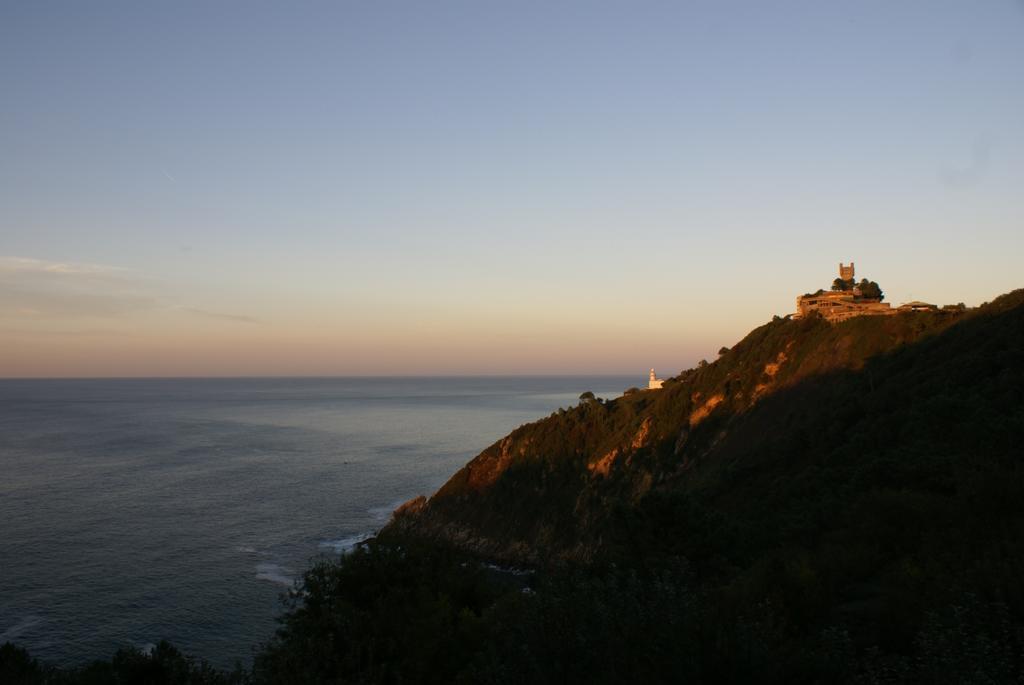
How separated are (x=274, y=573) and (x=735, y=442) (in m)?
39.6

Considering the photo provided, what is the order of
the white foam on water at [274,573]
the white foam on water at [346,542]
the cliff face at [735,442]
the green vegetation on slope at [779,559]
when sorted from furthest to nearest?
the white foam on water at [346,542] < the white foam on water at [274,573] < the cliff face at [735,442] < the green vegetation on slope at [779,559]

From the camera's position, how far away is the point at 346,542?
64188 millimetres

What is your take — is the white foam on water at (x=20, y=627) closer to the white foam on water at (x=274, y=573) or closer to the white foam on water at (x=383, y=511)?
the white foam on water at (x=274, y=573)

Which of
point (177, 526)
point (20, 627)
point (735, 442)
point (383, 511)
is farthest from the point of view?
point (383, 511)

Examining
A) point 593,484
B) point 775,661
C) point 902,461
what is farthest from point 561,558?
point 775,661

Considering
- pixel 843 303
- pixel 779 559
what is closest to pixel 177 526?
pixel 779 559

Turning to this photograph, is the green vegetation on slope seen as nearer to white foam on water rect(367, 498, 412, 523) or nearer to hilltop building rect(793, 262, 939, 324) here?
hilltop building rect(793, 262, 939, 324)

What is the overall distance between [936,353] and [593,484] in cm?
3140

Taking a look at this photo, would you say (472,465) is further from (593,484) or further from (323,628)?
(323,628)

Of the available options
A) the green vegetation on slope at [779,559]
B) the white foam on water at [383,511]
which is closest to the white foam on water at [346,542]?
the white foam on water at [383,511]

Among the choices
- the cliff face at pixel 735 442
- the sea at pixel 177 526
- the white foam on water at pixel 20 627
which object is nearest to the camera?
the cliff face at pixel 735 442

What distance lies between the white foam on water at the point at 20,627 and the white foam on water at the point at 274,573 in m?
14.7

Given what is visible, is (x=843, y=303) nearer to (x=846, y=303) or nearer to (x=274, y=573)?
(x=846, y=303)

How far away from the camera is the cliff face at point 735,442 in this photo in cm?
2761
